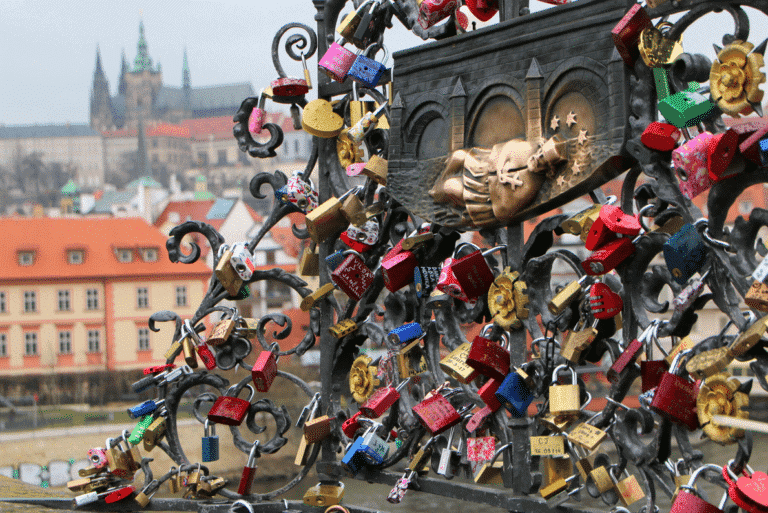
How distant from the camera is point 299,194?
375 cm

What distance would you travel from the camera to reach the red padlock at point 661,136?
227 cm

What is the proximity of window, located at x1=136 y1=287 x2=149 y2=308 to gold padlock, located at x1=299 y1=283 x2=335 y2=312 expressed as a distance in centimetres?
3812

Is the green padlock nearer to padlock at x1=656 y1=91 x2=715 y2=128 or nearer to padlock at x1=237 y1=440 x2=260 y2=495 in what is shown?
padlock at x1=237 y1=440 x2=260 y2=495

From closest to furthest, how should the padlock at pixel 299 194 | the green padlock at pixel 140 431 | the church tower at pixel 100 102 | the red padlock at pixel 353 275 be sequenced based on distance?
1. the red padlock at pixel 353 275
2. the padlock at pixel 299 194
3. the green padlock at pixel 140 431
4. the church tower at pixel 100 102

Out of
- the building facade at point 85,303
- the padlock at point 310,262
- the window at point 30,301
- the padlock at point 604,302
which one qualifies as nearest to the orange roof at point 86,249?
the building facade at point 85,303

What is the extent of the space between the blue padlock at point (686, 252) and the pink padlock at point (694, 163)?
0.34 feet

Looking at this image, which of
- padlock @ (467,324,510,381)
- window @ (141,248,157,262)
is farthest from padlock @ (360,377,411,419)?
window @ (141,248,157,262)

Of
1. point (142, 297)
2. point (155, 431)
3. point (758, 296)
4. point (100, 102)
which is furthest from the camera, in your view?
point (100, 102)

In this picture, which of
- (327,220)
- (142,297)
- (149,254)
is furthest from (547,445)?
(149,254)

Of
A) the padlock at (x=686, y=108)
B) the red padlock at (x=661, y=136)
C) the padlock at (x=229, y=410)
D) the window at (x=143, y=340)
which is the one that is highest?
the padlock at (x=686, y=108)

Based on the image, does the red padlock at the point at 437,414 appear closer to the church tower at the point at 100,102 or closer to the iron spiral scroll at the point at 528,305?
the iron spiral scroll at the point at 528,305

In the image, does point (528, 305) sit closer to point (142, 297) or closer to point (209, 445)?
point (209, 445)

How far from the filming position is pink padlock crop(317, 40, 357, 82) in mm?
3469

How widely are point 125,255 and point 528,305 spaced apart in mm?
40526
